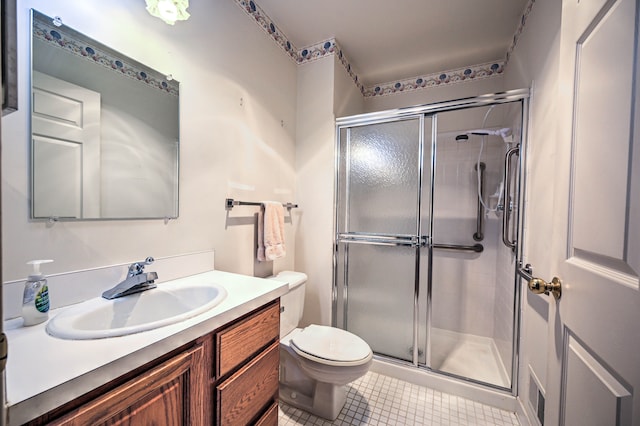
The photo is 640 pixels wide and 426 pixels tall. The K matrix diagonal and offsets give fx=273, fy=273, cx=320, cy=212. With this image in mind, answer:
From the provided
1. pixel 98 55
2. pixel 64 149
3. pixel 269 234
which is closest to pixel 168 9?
pixel 98 55

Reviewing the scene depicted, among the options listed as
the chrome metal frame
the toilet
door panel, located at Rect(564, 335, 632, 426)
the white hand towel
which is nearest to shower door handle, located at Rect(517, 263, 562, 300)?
door panel, located at Rect(564, 335, 632, 426)

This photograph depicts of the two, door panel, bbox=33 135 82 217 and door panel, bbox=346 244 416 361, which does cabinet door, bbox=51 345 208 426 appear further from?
door panel, bbox=346 244 416 361

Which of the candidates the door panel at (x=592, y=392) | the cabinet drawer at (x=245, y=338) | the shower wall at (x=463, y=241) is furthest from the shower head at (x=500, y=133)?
the cabinet drawer at (x=245, y=338)

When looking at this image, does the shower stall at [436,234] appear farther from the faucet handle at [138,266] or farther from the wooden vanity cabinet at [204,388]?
the faucet handle at [138,266]

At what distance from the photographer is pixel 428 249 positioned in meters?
1.85

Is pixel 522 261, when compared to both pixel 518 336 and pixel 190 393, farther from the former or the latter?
pixel 190 393

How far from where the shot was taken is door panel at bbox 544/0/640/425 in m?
0.56

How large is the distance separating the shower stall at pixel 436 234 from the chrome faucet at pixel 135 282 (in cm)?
128

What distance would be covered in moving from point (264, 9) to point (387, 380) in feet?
8.50

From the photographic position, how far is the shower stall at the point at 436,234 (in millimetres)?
1797

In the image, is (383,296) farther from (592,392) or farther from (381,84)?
(381,84)

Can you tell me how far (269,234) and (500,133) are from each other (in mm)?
1773

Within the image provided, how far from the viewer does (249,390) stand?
1.01 metres

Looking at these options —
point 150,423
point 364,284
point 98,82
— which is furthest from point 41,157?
point 364,284
